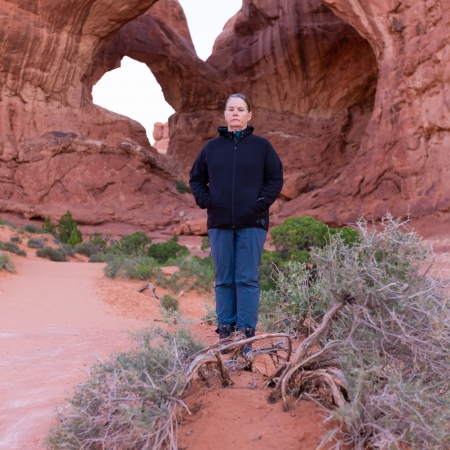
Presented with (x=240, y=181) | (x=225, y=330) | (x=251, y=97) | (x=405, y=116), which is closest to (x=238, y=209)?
(x=240, y=181)

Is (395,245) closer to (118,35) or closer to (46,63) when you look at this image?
(46,63)

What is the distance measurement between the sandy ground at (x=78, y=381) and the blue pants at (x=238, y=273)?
1.64 ft

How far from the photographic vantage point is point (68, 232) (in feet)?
57.0

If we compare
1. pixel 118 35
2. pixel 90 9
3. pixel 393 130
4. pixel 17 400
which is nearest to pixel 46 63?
pixel 90 9

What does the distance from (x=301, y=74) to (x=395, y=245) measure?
24.7 meters

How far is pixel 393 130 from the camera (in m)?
15.3

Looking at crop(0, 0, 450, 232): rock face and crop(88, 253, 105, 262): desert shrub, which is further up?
crop(0, 0, 450, 232): rock face

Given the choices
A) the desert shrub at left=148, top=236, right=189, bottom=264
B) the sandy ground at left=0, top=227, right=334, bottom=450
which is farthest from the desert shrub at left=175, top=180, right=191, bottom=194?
the sandy ground at left=0, top=227, right=334, bottom=450

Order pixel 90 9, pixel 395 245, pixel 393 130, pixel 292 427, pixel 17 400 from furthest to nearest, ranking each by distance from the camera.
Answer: pixel 90 9 < pixel 393 130 < pixel 17 400 < pixel 395 245 < pixel 292 427

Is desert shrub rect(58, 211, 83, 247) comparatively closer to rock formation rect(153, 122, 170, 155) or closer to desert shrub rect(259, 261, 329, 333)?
desert shrub rect(259, 261, 329, 333)

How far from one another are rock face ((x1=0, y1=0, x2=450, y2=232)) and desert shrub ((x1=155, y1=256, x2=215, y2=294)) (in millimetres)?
6745

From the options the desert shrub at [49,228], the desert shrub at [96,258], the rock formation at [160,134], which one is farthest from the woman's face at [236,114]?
the rock formation at [160,134]

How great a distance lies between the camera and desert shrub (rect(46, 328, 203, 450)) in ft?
6.26

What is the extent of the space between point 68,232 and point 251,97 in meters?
13.9
